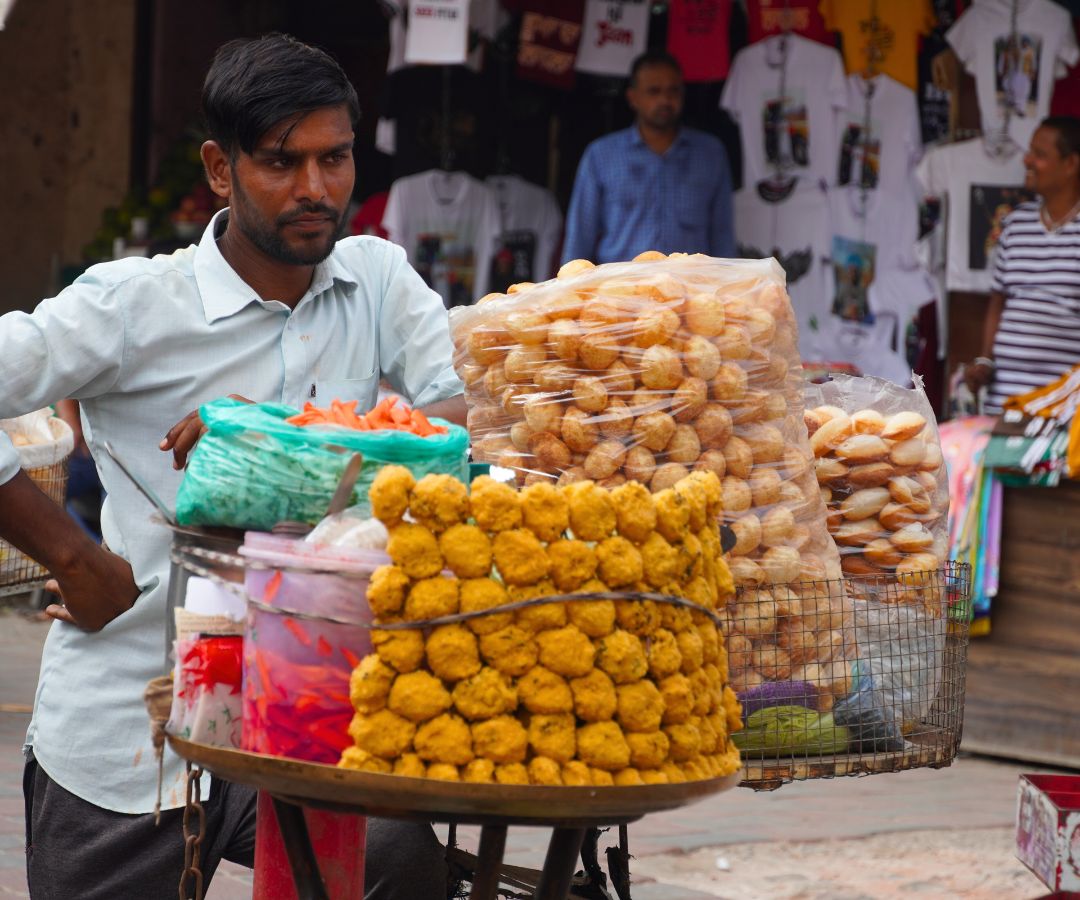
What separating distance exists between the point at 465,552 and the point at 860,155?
628 cm

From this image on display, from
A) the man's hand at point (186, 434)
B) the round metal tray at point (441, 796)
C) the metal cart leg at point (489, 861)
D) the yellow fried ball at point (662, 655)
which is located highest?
the man's hand at point (186, 434)

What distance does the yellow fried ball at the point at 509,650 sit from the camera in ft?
5.47

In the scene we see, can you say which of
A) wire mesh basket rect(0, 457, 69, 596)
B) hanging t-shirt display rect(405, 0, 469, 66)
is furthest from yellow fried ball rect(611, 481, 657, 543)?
hanging t-shirt display rect(405, 0, 469, 66)

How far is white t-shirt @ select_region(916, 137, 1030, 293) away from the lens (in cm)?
711

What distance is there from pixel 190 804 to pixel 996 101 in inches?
236

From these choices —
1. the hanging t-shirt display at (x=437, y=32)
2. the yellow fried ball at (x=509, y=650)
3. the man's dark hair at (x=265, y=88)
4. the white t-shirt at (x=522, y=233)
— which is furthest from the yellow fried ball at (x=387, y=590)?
the white t-shirt at (x=522, y=233)

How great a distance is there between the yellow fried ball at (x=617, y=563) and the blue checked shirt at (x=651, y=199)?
5.71 meters

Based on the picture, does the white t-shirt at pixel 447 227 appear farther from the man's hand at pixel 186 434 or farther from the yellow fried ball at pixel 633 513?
the yellow fried ball at pixel 633 513

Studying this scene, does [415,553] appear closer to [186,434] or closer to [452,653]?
[452,653]

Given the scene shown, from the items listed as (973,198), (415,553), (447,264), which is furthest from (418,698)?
(447,264)

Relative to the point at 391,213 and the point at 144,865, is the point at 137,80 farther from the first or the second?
the point at 144,865

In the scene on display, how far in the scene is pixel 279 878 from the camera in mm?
2105

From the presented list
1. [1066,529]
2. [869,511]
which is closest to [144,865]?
[869,511]

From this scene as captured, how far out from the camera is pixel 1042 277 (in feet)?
21.1
